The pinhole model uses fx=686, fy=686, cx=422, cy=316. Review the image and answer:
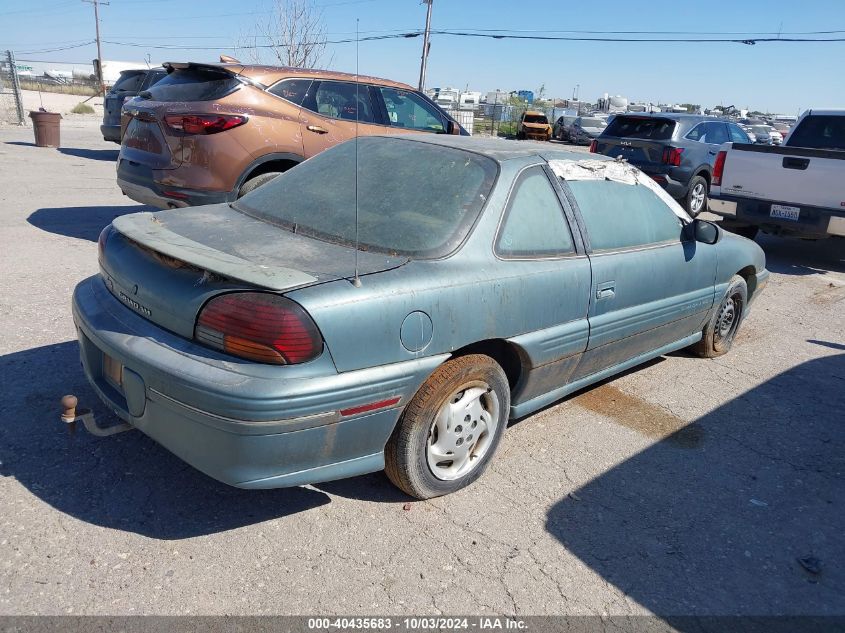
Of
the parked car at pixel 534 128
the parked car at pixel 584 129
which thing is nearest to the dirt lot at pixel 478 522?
the parked car at pixel 534 128

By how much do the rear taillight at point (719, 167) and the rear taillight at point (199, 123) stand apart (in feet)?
20.5

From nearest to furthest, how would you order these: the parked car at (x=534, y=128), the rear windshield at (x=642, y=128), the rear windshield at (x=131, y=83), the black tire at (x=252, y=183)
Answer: the black tire at (x=252, y=183) < the rear windshield at (x=642, y=128) < the rear windshield at (x=131, y=83) < the parked car at (x=534, y=128)

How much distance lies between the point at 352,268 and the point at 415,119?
5813 millimetres

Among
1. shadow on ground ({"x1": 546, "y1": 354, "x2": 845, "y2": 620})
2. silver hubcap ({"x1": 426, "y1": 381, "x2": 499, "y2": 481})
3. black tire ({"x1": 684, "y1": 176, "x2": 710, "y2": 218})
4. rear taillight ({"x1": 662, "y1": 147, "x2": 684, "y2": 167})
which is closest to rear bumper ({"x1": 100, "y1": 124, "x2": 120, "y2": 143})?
rear taillight ({"x1": 662, "y1": 147, "x2": 684, "y2": 167})

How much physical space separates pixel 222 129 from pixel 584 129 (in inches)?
1240

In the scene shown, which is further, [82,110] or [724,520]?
[82,110]

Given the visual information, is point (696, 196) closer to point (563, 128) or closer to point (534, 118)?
point (534, 118)

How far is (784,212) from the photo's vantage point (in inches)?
328

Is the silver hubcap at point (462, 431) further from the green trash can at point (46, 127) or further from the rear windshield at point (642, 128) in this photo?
the green trash can at point (46, 127)

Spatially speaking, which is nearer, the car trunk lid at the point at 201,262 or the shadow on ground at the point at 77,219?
the car trunk lid at the point at 201,262

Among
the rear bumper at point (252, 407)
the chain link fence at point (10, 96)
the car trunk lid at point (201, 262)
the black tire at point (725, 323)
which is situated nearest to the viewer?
the rear bumper at point (252, 407)

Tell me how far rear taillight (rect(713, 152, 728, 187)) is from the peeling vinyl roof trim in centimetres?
515

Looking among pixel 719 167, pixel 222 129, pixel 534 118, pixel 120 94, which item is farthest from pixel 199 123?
pixel 534 118

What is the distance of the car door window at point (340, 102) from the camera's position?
7242 mm
